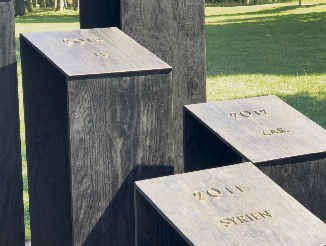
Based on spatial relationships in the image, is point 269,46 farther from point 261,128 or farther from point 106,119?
point 106,119

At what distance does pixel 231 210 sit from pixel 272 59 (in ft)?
32.6

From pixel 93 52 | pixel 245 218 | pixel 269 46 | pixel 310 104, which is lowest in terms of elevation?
pixel 310 104

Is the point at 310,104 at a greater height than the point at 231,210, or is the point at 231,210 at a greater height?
the point at 231,210

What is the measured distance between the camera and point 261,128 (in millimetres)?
2520

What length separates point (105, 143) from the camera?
2.27m

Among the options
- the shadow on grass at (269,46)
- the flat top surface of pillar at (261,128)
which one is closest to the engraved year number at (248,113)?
the flat top surface of pillar at (261,128)

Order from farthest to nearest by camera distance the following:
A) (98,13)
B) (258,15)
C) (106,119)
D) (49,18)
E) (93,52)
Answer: (49,18) < (258,15) < (98,13) < (93,52) < (106,119)

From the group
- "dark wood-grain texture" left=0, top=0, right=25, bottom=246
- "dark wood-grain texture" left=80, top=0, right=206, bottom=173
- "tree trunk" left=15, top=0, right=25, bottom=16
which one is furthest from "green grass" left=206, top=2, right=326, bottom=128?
"tree trunk" left=15, top=0, right=25, bottom=16

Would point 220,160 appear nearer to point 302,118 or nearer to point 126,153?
point 302,118

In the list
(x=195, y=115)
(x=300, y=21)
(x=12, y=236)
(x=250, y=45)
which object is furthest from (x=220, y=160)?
(x=300, y=21)

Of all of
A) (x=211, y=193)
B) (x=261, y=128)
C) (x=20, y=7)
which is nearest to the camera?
(x=211, y=193)

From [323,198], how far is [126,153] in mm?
1071

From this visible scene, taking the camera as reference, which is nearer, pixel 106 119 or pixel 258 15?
pixel 106 119

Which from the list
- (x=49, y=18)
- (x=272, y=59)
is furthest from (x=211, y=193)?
(x=49, y=18)
